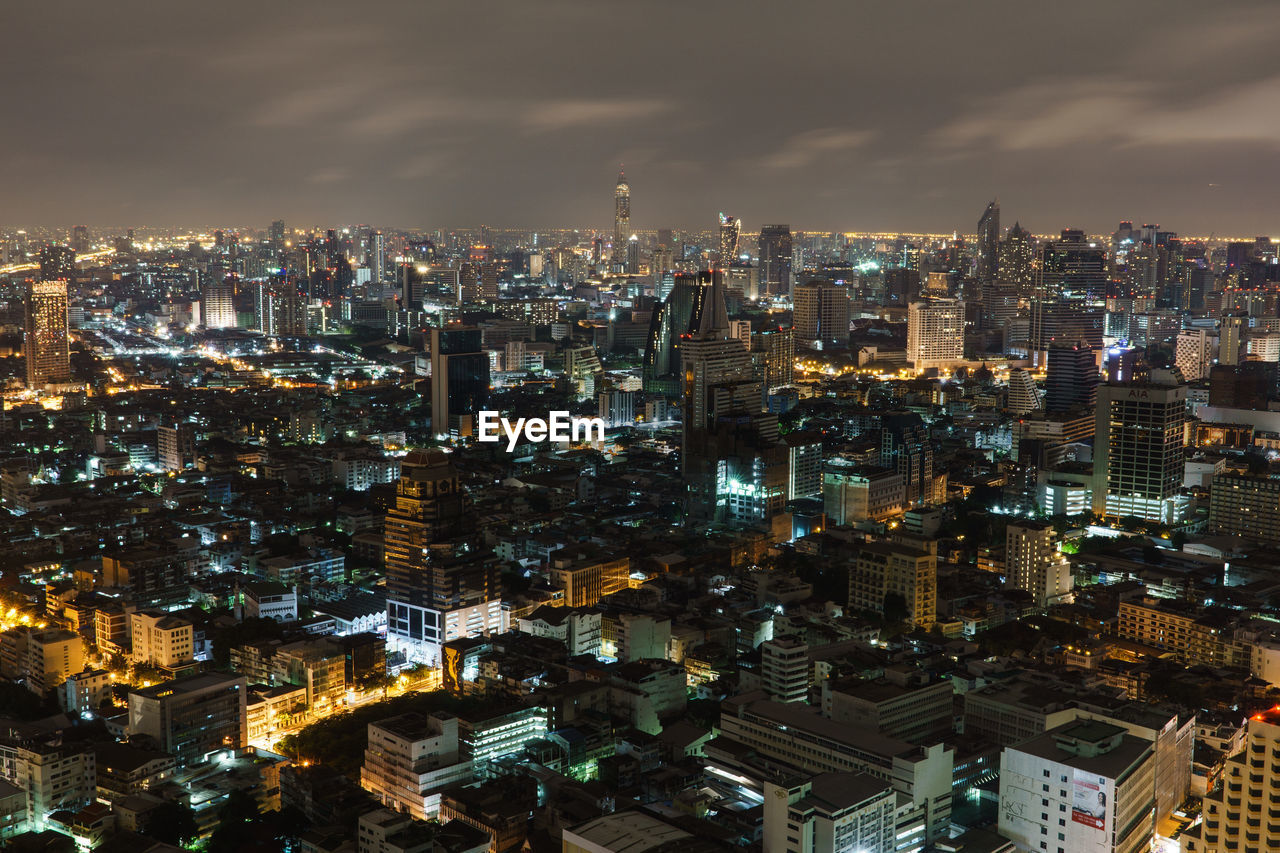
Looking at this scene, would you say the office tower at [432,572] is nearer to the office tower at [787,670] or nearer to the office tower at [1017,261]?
the office tower at [787,670]

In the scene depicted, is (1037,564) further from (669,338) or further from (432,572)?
(669,338)

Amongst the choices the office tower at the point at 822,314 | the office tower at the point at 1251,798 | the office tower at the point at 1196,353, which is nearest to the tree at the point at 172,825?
the office tower at the point at 1251,798

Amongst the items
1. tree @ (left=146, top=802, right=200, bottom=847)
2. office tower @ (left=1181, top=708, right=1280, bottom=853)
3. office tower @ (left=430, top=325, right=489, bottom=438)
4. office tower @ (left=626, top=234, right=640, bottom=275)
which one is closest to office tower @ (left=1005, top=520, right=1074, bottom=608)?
office tower @ (left=1181, top=708, right=1280, bottom=853)

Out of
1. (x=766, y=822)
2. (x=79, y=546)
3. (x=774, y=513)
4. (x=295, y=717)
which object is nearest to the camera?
(x=766, y=822)

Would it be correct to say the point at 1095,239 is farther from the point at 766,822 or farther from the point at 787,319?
the point at 766,822

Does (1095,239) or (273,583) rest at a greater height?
(1095,239)

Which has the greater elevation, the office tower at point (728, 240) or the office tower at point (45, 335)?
the office tower at point (728, 240)

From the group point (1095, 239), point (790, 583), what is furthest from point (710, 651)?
point (1095, 239)

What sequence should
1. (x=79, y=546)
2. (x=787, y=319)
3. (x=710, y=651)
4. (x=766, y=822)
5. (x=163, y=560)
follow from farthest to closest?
(x=787, y=319)
(x=79, y=546)
(x=163, y=560)
(x=710, y=651)
(x=766, y=822)
